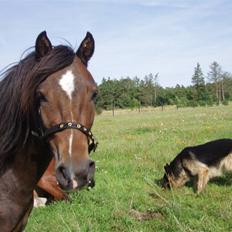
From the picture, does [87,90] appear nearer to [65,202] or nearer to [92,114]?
[92,114]

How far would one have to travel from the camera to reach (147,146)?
13.8 m

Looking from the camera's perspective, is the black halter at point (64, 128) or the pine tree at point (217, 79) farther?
the pine tree at point (217, 79)

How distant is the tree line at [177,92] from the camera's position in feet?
240

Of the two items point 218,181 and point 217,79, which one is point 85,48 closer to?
point 218,181

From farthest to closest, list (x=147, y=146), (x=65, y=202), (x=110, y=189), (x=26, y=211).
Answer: (x=147, y=146)
(x=110, y=189)
(x=65, y=202)
(x=26, y=211)

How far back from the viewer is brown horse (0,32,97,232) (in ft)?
9.40

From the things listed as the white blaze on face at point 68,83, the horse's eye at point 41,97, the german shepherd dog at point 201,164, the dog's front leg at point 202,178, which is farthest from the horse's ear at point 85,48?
the german shepherd dog at point 201,164

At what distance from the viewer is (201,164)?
936cm

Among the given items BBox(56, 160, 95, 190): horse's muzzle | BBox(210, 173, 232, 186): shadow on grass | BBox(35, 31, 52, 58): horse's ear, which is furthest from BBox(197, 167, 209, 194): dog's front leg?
BBox(56, 160, 95, 190): horse's muzzle

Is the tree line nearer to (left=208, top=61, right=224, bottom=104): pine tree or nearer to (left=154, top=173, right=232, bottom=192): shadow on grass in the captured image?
(left=208, top=61, right=224, bottom=104): pine tree

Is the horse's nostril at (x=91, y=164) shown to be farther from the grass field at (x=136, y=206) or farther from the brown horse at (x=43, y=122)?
the grass field at (x=136, y=206)

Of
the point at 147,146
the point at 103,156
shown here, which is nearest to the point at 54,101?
the point at 103,156

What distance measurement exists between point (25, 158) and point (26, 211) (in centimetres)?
49

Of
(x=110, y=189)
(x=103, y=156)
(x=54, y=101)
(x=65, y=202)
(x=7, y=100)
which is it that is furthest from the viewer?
(x=103, y=156)
